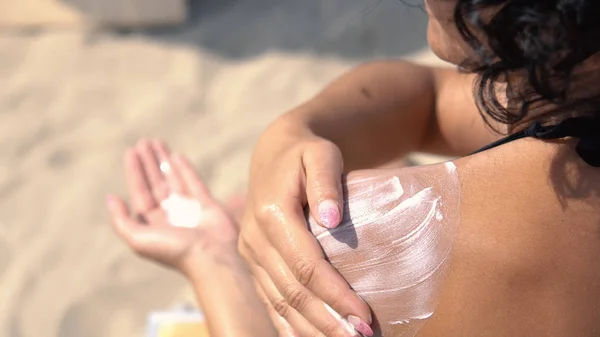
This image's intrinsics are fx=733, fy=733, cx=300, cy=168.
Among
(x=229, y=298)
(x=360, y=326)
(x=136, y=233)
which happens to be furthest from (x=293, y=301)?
(x=136, y=233)

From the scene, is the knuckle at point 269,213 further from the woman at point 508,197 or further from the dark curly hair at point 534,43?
the dark curly hair at point 534,43

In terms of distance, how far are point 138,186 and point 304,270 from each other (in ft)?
3.01

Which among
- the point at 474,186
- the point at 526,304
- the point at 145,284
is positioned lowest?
the point at 145,284

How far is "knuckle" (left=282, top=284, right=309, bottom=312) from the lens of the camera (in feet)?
3.92

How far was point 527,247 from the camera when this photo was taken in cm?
100

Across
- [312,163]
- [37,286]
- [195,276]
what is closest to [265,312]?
[195,276]

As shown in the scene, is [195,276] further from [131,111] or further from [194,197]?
[131,111]

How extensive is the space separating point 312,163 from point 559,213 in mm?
416

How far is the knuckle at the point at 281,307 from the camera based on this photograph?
1.26 metres

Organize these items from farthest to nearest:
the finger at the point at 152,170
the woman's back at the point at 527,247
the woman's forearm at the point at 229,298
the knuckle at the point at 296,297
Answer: the finger at the point at 152,170 → the woman's forearm at the point at 229,298 → the knuckle at the point at 296,297 → the woman's back at the point at 527,247

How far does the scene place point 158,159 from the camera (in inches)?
81.0

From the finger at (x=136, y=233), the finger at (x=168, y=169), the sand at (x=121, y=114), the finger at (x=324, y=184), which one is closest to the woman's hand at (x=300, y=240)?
the finger at (x=324, y=184)

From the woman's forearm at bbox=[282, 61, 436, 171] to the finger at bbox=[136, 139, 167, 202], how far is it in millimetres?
584

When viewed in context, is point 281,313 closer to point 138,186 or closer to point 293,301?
point 293,301
